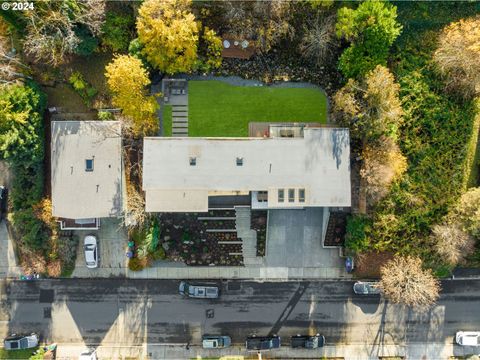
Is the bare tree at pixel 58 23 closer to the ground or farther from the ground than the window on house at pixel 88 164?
farther from the ground

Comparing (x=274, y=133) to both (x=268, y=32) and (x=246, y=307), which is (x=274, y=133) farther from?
(x=246, y=307)

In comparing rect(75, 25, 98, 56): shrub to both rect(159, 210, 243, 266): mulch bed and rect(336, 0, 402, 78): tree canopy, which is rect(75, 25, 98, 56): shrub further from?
rect(336, 0, 402, 78): tree canopy

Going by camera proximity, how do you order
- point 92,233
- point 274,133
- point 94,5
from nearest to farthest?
point 94,5
point 274,133
point 92,233

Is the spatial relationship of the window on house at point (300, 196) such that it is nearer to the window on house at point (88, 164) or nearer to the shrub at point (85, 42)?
the window on house at point (88, 164)

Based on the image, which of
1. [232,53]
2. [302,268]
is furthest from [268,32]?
A: [302,268]

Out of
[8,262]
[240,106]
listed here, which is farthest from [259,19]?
[8,262]

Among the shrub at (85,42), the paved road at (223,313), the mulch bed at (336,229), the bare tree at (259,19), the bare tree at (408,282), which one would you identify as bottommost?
the paved road at (223,313)

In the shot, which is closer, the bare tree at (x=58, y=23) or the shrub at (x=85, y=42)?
the bare tree at (x=58, y=23)

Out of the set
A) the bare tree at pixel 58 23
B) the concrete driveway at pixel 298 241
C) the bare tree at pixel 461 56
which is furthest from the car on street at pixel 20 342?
the bare tree at pixel 461 56
